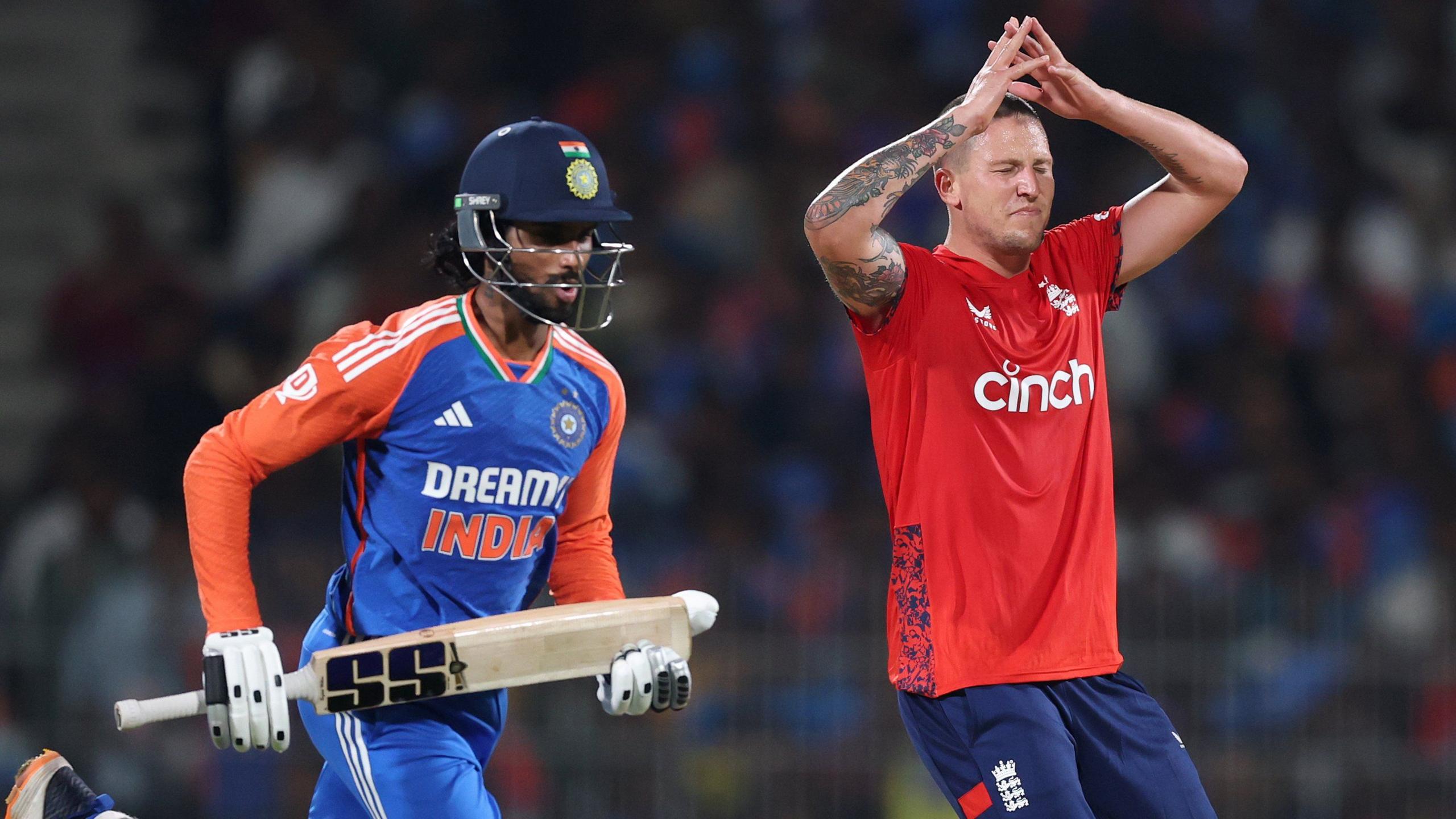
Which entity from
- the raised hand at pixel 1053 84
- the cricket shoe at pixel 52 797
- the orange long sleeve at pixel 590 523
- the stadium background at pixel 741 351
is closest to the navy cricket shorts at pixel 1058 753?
the orange long sleeve at pixel 590 523

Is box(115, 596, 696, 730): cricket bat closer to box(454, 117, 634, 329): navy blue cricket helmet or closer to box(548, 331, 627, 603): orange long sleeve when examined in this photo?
box(548, 331, 627, 603): orange long sleeve

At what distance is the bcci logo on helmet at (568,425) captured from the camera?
4203 millimetres

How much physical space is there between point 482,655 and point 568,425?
0.62m

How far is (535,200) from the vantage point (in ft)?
13.5

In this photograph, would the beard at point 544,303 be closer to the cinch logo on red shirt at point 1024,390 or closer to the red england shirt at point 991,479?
the red england shirt at point 991,479

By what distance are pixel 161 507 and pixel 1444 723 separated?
593 cm

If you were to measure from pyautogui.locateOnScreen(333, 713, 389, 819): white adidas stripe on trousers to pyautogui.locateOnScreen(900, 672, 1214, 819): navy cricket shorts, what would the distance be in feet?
4.19

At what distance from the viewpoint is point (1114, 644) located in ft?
13.5

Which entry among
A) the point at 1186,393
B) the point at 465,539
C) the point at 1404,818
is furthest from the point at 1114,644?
the point at 1186,393

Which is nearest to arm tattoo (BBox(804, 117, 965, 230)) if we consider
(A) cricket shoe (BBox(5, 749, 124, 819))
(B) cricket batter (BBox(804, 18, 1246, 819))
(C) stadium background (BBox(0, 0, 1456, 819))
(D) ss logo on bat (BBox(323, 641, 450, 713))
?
(B) cricket batter (BBox(804, 18, 1246, 819))

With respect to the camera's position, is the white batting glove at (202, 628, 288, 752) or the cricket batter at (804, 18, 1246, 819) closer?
the white batting glove at (202, 628, 288, 752)

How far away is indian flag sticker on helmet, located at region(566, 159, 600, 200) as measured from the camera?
4.13m

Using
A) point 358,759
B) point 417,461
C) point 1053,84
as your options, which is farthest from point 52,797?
point 1053,84

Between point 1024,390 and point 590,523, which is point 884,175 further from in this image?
point 590,523
